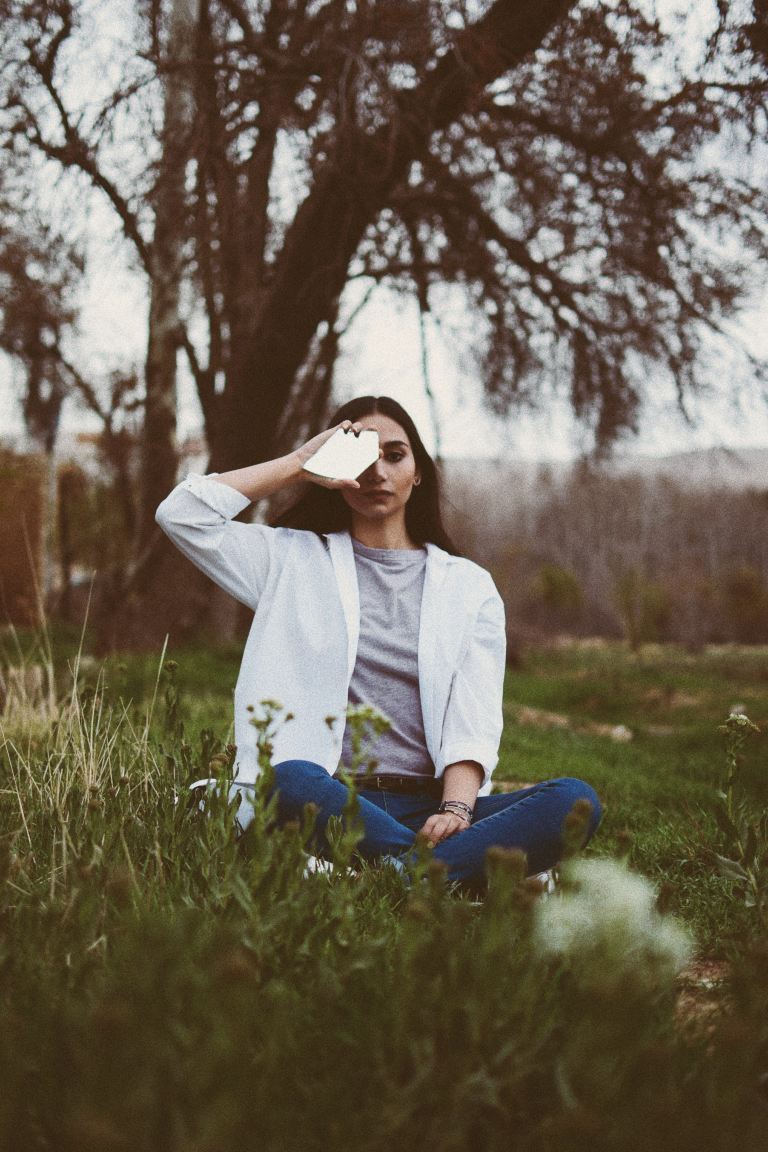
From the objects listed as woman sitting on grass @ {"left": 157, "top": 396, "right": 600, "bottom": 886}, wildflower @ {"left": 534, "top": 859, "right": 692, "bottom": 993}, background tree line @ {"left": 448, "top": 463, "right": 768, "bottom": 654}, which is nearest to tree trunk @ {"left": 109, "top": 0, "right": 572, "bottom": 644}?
woman sitting on grass @ {"left": 157, "top": 396, "right": 600, "bottom": 886}

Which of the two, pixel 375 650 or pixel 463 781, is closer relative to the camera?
pixel 463 781

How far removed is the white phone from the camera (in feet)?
10.2

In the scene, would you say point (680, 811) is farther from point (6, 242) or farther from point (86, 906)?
point (6, 242)

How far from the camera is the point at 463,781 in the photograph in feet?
9.40

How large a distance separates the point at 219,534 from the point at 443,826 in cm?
107

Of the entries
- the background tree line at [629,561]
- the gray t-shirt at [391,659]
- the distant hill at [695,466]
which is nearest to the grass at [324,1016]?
the gray t-shirt at [391,659]

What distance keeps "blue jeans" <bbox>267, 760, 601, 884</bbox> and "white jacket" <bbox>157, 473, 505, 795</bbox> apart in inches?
6.9

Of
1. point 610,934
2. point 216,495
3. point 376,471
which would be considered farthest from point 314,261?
point 610,934

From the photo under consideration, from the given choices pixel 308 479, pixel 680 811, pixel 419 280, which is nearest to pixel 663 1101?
pixel 308 479

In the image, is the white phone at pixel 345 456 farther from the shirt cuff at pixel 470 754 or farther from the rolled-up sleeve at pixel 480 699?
the shirt cuff at pixel 470 754

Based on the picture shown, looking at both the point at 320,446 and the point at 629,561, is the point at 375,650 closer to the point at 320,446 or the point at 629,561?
the point at 320,446

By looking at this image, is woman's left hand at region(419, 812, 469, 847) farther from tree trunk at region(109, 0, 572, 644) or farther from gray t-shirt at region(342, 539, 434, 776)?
tree trunk at region(109, 0, 572, 644)

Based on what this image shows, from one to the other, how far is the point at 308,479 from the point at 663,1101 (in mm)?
2208

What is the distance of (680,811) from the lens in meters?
4.07
